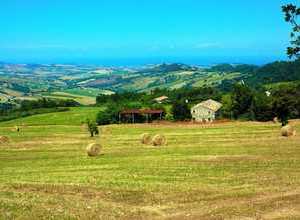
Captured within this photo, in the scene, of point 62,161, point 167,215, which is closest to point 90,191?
point 167,215

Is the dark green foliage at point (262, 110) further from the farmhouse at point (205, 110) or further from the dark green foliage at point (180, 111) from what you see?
the farmhouse at point (205, 110)

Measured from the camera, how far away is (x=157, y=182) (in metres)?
25.1

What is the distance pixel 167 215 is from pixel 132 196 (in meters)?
3.10

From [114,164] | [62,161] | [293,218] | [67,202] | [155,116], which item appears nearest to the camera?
[293,218]

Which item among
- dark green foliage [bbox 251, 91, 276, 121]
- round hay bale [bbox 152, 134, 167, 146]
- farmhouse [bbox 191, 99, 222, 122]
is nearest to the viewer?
round hay bale [bbox 152, 134, 167, 146]

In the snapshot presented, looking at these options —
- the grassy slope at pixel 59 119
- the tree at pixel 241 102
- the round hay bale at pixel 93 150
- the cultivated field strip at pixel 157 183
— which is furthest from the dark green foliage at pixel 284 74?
the cultivated field strip at pixel 157 183

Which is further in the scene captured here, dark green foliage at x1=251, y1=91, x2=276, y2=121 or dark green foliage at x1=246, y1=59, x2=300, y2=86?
dark green foliage at x1=246, y1=59, x2=300, y2=86

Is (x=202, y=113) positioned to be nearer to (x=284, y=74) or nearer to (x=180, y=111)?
(x=180, y=111)

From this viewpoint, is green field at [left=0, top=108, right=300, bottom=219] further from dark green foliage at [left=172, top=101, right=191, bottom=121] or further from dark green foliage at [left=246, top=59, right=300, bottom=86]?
dark green foliage at [left=246, top=59, right=300, bottom=86]

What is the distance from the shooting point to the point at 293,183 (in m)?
24.2

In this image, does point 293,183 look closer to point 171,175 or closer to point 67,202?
point 171,175

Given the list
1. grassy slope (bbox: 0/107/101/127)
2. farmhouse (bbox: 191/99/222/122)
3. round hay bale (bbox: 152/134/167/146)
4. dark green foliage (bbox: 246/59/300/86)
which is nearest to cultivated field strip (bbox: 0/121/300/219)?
round hay bale (bbox: 152/134/167/146)

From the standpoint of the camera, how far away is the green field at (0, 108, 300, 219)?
19.7 m

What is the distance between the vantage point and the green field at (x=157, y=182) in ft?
64.7
